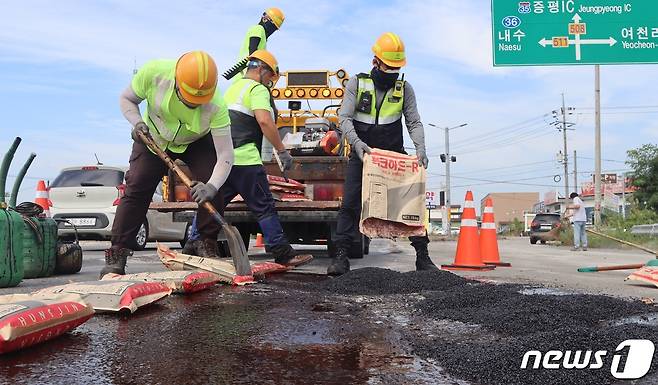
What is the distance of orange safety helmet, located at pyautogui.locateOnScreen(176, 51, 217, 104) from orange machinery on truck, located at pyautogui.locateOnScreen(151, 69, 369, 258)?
87.3 inches

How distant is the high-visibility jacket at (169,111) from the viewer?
4.29 meters

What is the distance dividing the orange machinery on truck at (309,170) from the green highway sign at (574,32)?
19.7 ft

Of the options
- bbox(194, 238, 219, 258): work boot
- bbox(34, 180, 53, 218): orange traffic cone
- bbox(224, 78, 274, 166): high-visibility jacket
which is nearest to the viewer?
bbox(194, 238, 219, 258): work boot

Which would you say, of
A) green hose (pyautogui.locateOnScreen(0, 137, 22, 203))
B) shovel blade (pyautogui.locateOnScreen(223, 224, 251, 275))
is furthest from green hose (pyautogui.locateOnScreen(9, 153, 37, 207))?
shovel blade (pyautogui.locateOnScreen(223, 224, 251, 275))

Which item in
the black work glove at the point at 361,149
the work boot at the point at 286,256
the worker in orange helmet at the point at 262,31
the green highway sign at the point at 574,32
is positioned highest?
the green highway sign at the point at 574,32

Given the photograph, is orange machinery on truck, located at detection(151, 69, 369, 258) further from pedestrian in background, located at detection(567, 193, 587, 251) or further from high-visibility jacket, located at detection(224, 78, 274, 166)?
pedestrian in background, located at detection(567, 193, 587, 251)

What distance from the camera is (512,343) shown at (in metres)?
2.34

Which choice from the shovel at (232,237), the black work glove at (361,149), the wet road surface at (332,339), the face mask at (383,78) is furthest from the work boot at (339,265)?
the face mask at (383,78)

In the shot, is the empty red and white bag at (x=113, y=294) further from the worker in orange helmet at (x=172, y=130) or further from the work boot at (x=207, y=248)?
the work boot at (x=207, y=248)

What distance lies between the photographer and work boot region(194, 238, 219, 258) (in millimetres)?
5180

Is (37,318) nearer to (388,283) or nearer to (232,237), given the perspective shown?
(232,237)

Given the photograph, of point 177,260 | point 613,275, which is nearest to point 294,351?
point 177,260

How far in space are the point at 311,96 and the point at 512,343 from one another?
8.80 m

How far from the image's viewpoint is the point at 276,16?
7.40 m
